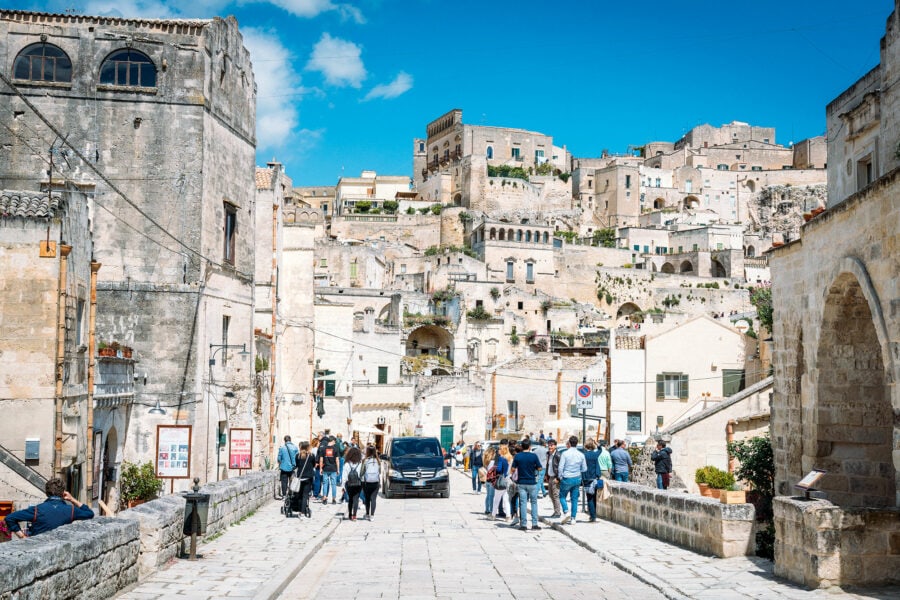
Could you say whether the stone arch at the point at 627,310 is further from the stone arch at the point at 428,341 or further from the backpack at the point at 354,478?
the backpack at the point at 354,478

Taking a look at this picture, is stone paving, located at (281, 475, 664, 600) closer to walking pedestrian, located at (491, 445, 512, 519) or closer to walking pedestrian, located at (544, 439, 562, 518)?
walking pedestrian, located at (491, 445, 512, 519)

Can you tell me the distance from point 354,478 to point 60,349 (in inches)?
235

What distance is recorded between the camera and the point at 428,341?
78.2 metres

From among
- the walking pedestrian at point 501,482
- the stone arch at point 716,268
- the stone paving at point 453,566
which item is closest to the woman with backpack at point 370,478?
the stone paving at point 453,566

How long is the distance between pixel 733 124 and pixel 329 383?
121 metres

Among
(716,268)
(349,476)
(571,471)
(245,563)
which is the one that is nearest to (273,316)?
(349,476)

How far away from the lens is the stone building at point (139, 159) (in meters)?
23.8

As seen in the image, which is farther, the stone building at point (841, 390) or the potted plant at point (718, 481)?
the potted plant at point (718, 481)

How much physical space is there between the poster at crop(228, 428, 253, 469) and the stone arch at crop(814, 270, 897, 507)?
14003 mm

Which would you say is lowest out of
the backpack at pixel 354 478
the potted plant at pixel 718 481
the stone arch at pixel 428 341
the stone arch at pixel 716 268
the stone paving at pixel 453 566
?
the stone paving at pixel 453 566

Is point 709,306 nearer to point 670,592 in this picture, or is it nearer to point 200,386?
point 200,386

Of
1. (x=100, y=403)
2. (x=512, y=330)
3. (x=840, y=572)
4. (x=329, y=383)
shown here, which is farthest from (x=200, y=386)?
(x=512, y=330)

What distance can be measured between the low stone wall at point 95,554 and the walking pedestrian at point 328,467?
11.0 m

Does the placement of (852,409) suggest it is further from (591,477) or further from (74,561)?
(74,561)
